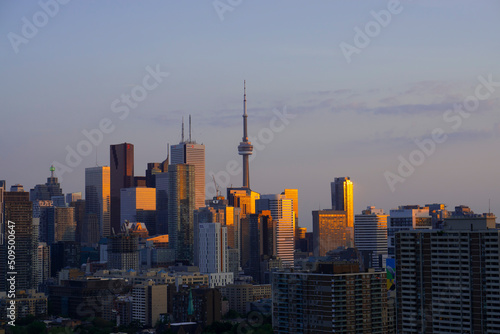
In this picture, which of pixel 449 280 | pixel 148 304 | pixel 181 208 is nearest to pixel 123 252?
pixel 181 208

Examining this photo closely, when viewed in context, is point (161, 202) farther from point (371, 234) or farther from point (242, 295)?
point (242, 295)

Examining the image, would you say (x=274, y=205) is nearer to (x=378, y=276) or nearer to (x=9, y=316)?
(x=9, y=316)

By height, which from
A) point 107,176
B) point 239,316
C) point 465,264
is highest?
point 107,176

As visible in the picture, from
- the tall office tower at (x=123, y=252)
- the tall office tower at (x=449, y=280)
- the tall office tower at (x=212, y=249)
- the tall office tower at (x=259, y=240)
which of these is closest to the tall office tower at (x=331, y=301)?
the tall office tower at (x=449, y=280)

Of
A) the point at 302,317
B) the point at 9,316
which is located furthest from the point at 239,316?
the point at 302,317

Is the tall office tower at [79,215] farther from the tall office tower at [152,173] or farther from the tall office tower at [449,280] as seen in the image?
the tall office tower at [449,280]

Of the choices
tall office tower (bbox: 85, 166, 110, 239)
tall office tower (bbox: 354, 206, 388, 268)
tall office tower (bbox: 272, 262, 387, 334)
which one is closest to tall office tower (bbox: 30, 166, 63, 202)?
tall office tower (bbox: 85, 166, 110, 239)
